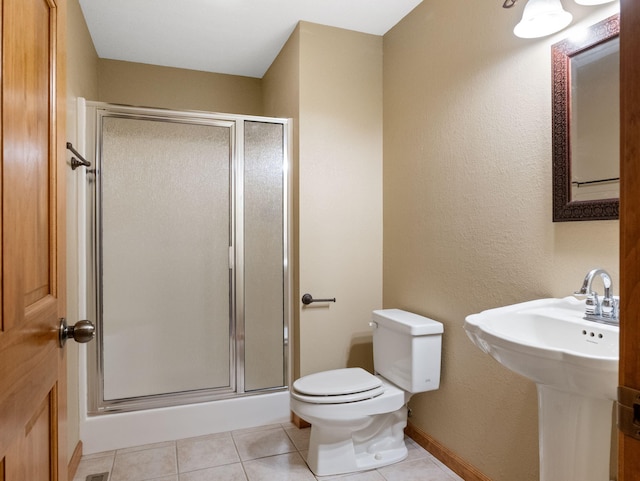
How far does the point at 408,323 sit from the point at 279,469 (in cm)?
100

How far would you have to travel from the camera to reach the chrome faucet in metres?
1.30

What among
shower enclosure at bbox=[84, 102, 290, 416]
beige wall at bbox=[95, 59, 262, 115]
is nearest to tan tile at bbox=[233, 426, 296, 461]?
shower enclosure at bbox=[84, 102, 290, 416]

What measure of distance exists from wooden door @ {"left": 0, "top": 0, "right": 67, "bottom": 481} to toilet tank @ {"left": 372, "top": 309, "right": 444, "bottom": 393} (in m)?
1.54

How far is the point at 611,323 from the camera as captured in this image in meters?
1.27

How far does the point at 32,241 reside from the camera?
822mm

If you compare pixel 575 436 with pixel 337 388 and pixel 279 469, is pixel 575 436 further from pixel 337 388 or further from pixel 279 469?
A: pixel 279 469

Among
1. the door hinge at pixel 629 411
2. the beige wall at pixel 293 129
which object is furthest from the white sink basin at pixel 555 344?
the beige wall at pixel 293 129

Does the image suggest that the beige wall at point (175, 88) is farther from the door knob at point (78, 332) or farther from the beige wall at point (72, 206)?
the door knob at point (78, 332)

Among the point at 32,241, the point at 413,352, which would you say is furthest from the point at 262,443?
the point at 32,241

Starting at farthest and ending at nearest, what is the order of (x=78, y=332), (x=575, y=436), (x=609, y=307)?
(x=609, y=307) → (x=575, y=436) → (x=78, y=332)

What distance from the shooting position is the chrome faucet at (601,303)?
1299 mm

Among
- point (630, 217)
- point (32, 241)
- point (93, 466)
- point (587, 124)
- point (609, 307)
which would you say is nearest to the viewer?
point (630, 217)

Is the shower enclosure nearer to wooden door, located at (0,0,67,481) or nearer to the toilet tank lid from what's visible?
the toilet tank lid

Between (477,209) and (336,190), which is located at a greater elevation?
(336,190)
